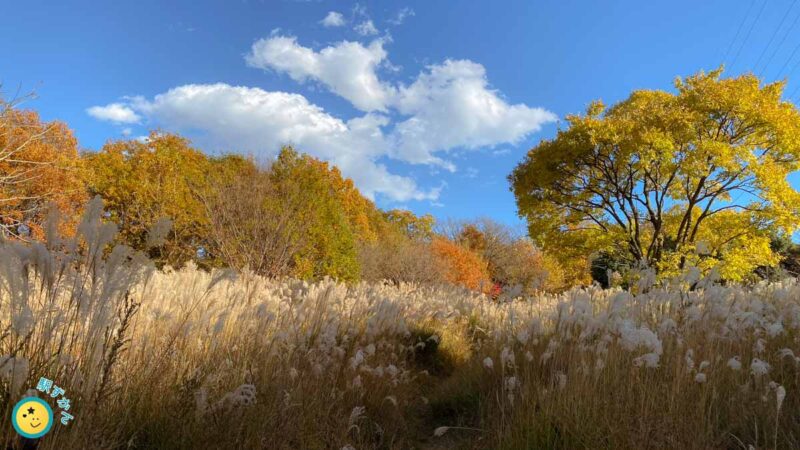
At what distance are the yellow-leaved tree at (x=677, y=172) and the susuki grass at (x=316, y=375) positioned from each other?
545 inches

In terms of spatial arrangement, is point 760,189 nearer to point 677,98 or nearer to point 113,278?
point 677,98

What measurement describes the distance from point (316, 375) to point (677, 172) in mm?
18720

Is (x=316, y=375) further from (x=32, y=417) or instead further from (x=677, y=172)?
(x=677, y=172)

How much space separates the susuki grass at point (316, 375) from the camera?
2.06 meters

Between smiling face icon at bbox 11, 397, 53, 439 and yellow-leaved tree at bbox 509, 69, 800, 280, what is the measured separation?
18.4 metres

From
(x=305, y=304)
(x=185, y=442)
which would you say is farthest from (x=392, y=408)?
(x=185, y=442)

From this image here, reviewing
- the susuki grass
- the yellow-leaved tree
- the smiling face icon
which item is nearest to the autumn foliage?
the yellow-leaved tree

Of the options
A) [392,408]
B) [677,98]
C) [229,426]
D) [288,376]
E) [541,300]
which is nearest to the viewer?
[229,426]

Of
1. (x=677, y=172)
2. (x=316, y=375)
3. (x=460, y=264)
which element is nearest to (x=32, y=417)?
(x=316, y=375)

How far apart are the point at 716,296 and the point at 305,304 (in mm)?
4546

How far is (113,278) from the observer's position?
2.03 metres

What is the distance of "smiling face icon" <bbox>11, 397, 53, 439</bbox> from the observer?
1735 millimetres

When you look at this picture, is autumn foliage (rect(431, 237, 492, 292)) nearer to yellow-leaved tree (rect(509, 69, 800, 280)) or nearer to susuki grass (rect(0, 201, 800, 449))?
yellow-leaved tree (rect(509, 69, 800, 280))

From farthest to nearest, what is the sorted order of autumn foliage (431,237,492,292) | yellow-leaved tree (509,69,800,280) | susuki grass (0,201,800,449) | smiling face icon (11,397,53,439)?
autumn foliage (431,237,492,292) → yellow-leaved tree (509,69,800,280) → susuki grass (0,201,800,449) → smiling face icon (11,397,53,439)
